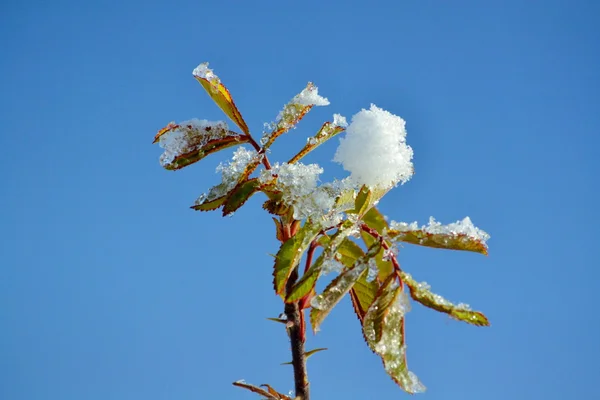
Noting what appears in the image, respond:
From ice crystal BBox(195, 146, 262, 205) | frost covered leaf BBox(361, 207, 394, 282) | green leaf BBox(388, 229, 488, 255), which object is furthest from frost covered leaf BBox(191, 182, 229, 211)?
green leaf BBox(388, 229, 488, 255)

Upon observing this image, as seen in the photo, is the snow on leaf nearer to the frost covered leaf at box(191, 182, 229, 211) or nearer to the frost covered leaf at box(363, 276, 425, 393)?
the frost covered leaf at box(191, 182, 229, 211)

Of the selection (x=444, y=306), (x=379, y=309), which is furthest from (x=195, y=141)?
(x=444, y=306)

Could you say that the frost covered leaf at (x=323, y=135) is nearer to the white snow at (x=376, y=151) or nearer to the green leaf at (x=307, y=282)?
the white snow at (x=376, y=151)

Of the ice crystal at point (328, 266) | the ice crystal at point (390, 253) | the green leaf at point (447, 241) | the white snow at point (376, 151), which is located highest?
the white snow at point (376, 151)

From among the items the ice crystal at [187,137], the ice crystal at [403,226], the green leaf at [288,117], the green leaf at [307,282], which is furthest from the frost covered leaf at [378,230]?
the ice crystal at [187,137]

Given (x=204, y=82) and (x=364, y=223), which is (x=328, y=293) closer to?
(x=364, y=223)

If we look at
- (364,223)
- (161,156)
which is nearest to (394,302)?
(364,223)

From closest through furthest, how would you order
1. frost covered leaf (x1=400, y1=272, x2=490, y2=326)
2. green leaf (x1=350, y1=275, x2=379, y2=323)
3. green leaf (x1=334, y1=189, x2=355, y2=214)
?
1. frost covered leaf (x1=400, y1=272, x2=490, y2=326)
2. green leaf (x1=334, y1=189, x2=355, y2=214)
3. green leaf (x1=350, y1=275, x2=379, y2=323)
